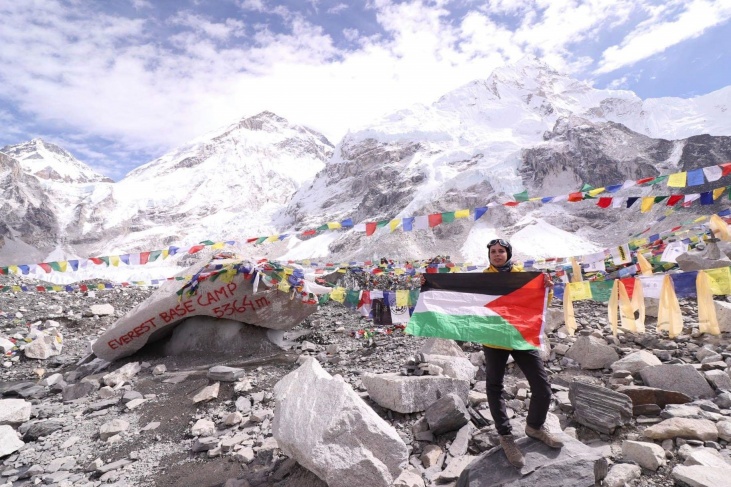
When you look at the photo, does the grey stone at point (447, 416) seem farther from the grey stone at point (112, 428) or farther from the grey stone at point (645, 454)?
the grey stone at point (112, 428)

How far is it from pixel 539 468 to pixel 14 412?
824cm

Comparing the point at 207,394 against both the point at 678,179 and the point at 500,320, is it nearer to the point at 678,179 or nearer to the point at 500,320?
the point at 500,320

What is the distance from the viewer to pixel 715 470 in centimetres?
303

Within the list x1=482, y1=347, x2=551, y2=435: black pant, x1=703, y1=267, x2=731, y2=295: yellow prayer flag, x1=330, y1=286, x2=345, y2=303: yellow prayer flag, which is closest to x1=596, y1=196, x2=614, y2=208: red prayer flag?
x1=703, y1=267, x2=731, y2=295: yellow prayer flag

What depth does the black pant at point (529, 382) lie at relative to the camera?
11.3 ft

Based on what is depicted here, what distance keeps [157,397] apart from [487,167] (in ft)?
345

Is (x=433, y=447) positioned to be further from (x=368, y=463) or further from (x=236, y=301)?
(x=236, y=301)

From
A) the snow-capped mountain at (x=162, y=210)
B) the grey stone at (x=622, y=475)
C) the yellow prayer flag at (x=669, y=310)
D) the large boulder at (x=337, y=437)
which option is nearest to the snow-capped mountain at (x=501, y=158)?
the snow-capped mountain at (x=162, y=210)

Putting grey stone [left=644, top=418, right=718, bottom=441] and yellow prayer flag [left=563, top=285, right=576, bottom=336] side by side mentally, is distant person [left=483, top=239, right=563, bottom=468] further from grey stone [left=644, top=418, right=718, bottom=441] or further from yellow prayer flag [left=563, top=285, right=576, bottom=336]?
yellow prayer flag [left=563, top=285, right=576, bottom=336]

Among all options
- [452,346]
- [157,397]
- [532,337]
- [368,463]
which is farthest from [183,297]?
[532,337]

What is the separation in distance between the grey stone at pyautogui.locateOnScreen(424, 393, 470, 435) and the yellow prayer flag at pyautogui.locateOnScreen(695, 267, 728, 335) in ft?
11.9

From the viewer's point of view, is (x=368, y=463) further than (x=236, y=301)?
No

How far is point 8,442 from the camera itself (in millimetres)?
5414

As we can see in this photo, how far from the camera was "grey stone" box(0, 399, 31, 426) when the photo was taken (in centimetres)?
623
